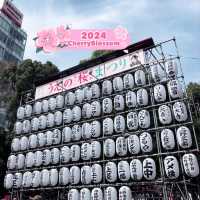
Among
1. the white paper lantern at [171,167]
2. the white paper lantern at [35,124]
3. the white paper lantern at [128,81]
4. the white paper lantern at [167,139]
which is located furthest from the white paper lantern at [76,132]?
the white paper lantern at [171,167]

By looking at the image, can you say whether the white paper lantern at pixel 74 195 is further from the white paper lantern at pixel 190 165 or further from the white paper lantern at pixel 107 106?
the white paper lantern at pixel 190 165

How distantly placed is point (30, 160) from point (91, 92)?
5.30m

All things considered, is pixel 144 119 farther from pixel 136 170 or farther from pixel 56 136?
pixel 56 136

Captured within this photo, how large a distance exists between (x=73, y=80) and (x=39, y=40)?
6023 mm

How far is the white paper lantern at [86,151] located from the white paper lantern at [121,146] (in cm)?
161

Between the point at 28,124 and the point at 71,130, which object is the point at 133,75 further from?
the point at 28,124

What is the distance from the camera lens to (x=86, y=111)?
1418cm

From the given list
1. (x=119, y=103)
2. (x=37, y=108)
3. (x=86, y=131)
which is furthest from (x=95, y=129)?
(x=37, y=108)

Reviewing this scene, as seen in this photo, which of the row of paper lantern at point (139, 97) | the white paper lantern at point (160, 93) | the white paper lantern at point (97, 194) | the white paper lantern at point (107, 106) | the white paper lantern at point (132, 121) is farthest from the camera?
the white paper lantern at point (107, 106)

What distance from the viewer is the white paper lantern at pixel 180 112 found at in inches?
433

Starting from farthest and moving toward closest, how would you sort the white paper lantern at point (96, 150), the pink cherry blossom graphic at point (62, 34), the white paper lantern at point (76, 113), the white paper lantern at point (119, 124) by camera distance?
the pink cherry blossom graphic at point (62, 34) < the white paper lantern at point (76, 113) < the white paper lantern at point (96, 150) < the white paper lantern at point (119, 124)

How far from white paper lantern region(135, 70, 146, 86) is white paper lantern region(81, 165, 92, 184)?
477 cm

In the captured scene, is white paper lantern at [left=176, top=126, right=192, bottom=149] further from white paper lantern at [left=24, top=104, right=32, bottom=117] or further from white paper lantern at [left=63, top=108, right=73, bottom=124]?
white paper lantern at [left=24, top=104, right=32, bottom=117]

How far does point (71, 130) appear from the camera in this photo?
14.4 metres
